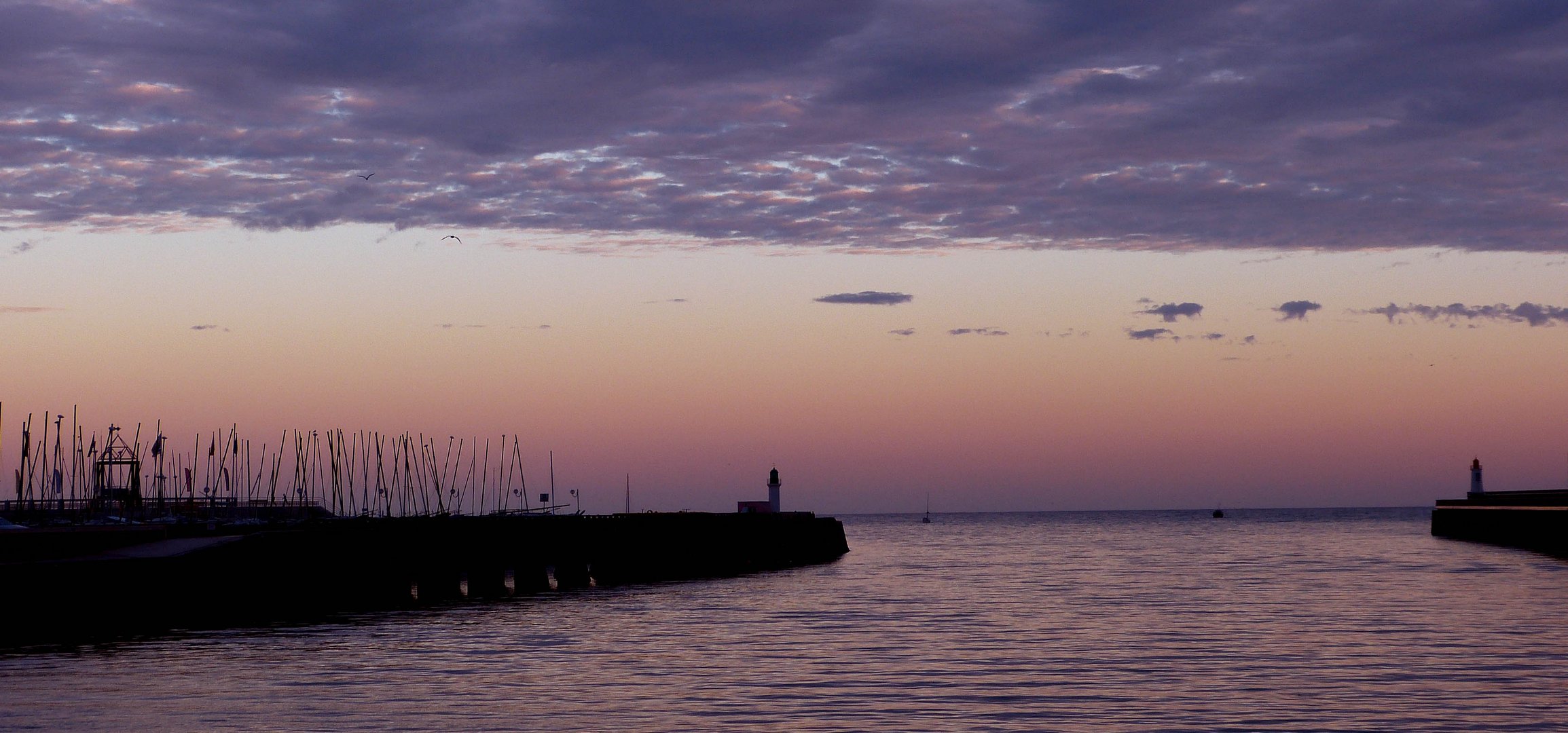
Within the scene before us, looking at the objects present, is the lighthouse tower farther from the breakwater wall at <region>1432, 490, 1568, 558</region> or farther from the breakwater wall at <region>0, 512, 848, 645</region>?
the breakwater wall at <region>1432, 490, 1568, 558</region>

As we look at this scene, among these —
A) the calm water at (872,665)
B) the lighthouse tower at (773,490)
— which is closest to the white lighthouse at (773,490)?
the lighthouse tower at (773,490)

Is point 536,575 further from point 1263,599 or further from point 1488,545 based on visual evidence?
point 1488,545

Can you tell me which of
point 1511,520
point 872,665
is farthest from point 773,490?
point 872,665

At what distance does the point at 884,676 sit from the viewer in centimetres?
3241

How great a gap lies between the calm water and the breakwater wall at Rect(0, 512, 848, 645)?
92.5 inches

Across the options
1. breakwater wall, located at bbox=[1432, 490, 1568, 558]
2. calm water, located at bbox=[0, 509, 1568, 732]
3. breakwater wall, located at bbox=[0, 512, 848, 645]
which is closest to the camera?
calm water, located at bbox=[0, 509, 1568, 732]

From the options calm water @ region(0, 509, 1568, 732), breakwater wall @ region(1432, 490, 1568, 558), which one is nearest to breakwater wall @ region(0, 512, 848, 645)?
calm water @ region(0, 509, 1568, 732)

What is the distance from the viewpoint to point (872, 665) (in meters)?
34.7

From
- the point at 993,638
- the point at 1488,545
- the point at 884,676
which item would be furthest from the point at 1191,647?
the point at 1488,545

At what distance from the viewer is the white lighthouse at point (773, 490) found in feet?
351

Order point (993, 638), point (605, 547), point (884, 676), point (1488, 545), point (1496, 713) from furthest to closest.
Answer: point (1488, 545)
point (605, 547)
point (993, 638)
point (884, 676)
point (1496, 713)

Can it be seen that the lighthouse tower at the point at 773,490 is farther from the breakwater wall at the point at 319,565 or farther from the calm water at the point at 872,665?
the calm water at the point at 872,665

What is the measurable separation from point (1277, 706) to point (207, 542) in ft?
132

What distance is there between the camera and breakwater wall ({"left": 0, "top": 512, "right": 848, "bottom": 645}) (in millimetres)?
A: 42531
